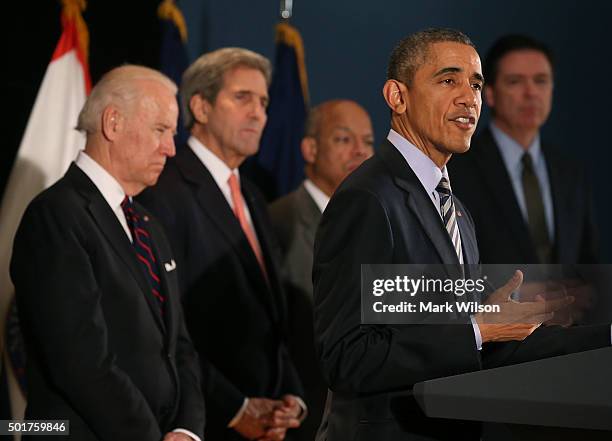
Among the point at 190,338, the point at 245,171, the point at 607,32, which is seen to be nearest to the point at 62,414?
the point at 190,338

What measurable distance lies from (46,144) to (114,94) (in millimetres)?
785

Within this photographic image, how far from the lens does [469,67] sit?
1811 millimetres

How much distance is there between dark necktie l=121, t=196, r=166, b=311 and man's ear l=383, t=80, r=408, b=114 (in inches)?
36.8

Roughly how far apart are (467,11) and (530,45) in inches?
34.4

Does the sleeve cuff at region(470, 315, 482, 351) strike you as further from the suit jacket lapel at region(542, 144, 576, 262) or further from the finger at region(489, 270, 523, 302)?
the suit jacket lapel at region(542, 144, 576, 262)

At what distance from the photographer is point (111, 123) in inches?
104

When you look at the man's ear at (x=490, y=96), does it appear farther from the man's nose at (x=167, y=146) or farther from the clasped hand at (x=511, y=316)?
the clasped hand at (x=511, y=316)

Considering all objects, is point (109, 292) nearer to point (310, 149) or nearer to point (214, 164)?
point (214, 164)

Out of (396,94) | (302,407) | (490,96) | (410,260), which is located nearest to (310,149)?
(490,96)

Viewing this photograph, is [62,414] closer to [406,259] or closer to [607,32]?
[406,259]

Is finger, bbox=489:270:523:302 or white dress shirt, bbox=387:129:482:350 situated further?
white dress shirt, bbox=387:129:482:350

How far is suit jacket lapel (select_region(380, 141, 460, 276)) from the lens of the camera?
174cm

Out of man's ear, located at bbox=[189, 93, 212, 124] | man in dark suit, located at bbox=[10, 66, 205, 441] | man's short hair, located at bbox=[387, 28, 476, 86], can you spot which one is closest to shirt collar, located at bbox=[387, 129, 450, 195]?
man's short hair, located at bbox=[387, 28, 476, 86]

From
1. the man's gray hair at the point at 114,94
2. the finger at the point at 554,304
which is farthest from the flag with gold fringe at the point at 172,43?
the finger at the point at 554,304
